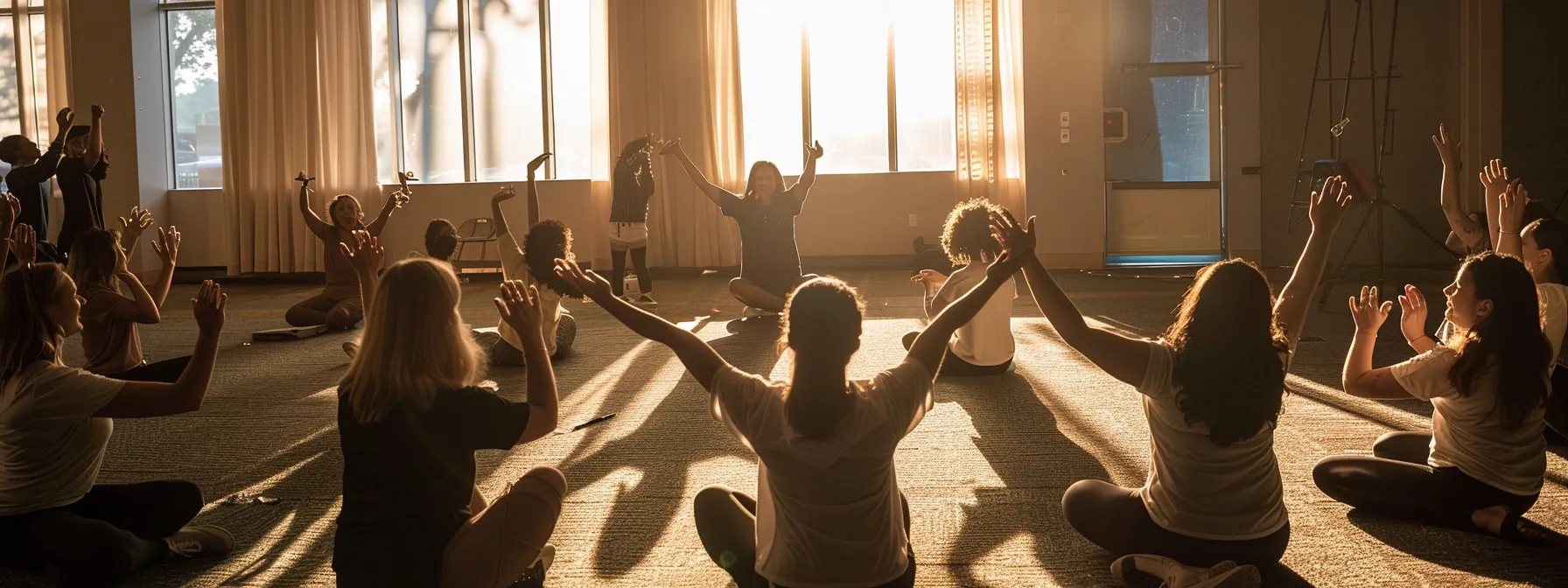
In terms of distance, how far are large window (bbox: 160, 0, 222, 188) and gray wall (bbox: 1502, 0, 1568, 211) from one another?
1080cm

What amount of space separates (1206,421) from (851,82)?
28.0 feet

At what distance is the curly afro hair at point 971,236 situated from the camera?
482 cm

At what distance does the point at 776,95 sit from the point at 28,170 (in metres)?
5.62

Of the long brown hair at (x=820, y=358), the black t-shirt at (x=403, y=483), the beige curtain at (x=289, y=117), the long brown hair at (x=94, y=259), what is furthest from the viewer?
the beige curtain at (x=289, y=117)

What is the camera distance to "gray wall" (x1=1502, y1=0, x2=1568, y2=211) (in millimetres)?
8867

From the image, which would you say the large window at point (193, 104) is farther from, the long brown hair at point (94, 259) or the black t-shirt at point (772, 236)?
the long brown hair at point (94, 259)

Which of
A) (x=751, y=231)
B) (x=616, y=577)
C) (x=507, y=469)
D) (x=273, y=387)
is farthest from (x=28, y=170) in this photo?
(x=616, y=577)

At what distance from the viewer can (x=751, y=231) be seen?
7117 mm

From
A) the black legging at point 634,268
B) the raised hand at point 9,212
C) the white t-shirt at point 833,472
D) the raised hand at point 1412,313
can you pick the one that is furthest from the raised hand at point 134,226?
the black legging at point 634,268

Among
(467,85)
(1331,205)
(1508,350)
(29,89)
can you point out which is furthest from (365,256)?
(29,89)

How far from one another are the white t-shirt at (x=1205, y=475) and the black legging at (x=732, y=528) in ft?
1.71

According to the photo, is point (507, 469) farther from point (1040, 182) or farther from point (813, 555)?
point (1040, 182)

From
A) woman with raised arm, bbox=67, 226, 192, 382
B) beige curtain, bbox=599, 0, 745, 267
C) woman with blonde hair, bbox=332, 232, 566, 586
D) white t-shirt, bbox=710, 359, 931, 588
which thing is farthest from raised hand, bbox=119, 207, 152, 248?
beige curtain, bbox=599, 0, 745, 267

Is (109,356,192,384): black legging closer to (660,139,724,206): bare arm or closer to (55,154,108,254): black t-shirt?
(660,139,724,206): bare arm
